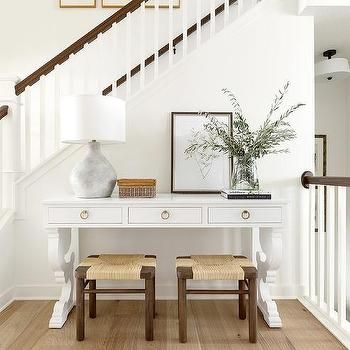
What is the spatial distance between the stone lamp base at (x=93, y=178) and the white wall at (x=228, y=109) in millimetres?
339

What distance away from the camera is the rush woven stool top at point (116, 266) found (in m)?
1.85

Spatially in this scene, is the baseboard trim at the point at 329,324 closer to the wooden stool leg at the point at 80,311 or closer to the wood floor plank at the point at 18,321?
the wooden stool leg at the point at 80,311

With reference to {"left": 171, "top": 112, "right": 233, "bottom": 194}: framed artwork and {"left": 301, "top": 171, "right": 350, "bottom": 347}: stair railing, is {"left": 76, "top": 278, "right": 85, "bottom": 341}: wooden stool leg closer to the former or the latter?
{"left": 171, "top": 112, "right": 233, "bottom": 194}: framed artwork

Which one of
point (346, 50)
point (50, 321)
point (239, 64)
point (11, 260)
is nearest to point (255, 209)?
point (239, 64)

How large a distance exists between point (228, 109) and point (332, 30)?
124 cm

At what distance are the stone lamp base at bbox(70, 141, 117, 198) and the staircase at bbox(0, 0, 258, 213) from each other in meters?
0.45

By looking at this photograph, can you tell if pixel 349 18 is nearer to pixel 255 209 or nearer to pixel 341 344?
pixel 255 209

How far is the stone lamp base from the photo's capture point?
217cm

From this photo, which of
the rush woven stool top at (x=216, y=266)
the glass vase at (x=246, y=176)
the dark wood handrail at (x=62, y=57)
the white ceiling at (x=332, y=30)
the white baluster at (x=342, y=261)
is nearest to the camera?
the rush woven stool top at (x=216, y=266)

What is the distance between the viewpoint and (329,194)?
2174 millimetres

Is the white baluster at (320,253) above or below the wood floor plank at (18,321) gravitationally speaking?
above

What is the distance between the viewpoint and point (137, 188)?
222 cm

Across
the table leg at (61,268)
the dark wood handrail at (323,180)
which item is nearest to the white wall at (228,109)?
the dark wood handrail at (323,180)

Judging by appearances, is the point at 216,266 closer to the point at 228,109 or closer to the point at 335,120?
the point at 228,109
